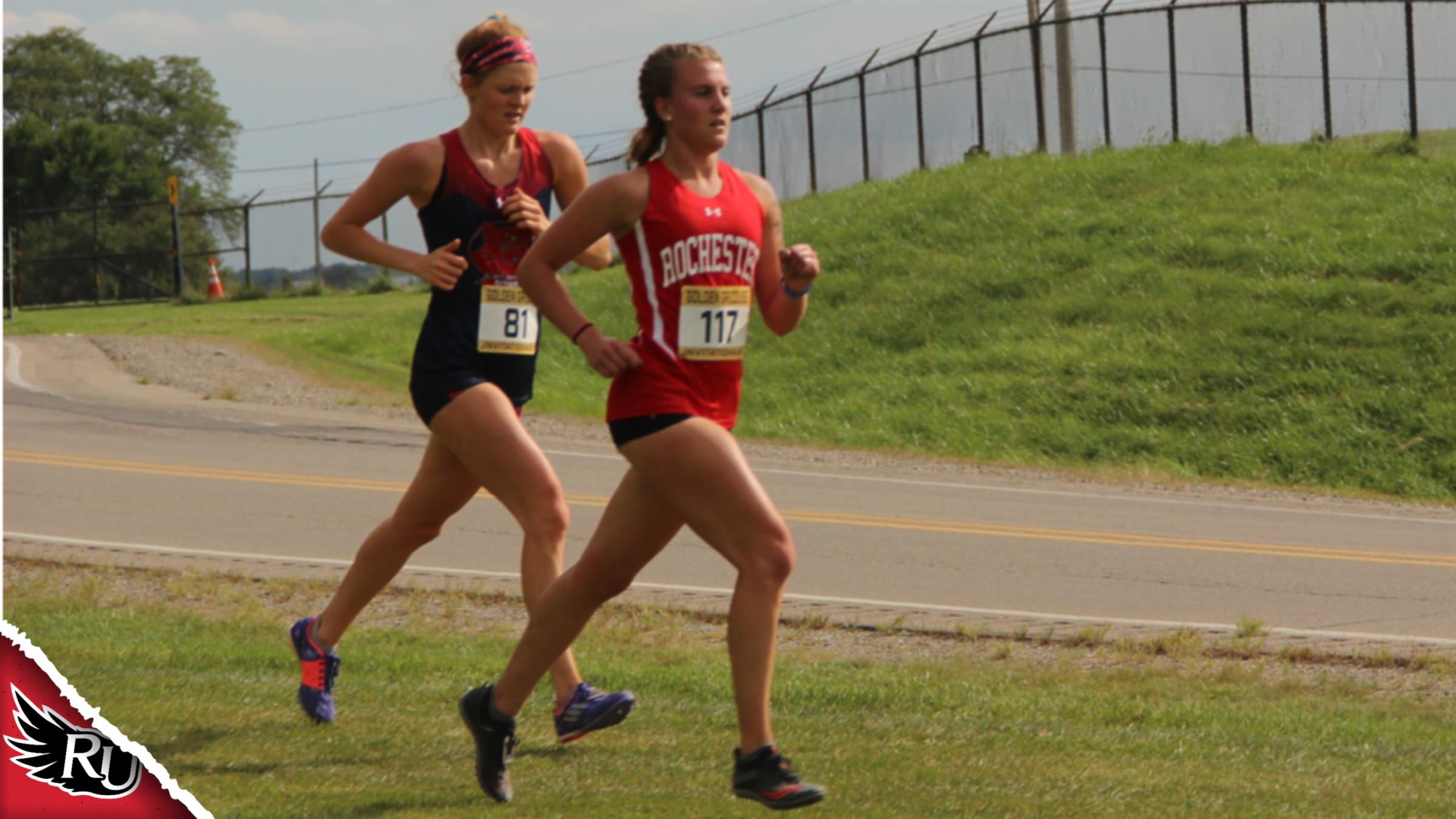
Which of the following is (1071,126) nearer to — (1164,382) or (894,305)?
(894,305)

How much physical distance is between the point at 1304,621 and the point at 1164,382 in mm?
9705

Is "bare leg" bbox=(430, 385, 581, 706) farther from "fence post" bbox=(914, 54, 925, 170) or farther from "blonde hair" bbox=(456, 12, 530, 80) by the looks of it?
"fence post" bbox=(914, 54, 925, 170)

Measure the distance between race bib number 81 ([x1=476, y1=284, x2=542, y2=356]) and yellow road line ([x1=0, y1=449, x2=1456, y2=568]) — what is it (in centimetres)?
740

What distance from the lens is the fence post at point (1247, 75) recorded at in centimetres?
2541

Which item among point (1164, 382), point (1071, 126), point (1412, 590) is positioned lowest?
point (1412, 590)

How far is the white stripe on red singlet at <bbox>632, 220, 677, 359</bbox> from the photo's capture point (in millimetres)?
3996

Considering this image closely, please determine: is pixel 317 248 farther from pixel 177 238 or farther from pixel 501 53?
pixel 501 53

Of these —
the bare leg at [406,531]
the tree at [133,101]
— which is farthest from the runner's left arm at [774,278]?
the tree at [133,101]

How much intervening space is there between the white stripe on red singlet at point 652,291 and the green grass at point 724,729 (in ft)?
4.35

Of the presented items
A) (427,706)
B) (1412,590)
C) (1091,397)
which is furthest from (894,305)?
(427,706)

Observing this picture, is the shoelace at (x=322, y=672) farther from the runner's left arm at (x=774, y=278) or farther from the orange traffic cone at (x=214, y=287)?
the orange traffic cone at (x=214, y=287)

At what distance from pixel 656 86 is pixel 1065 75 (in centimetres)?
2357

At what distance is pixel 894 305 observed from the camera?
22.8 m

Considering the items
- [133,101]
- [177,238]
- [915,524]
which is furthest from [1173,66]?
[133,101]
